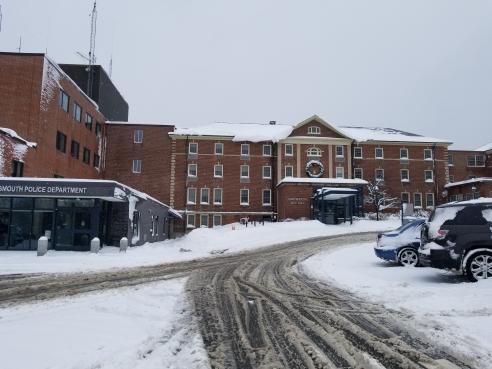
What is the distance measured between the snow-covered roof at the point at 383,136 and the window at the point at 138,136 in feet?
76.6

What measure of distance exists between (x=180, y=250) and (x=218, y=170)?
25536 mm

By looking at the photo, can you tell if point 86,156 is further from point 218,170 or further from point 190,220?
point 218,170

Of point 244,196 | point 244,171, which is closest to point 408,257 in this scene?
point 244,196

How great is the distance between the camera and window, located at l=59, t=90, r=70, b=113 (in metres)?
33.7

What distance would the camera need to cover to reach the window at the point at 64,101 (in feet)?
111

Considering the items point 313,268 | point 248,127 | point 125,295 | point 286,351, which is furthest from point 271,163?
point 286,351

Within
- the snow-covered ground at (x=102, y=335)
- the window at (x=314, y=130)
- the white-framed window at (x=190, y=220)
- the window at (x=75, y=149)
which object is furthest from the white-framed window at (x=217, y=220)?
the snow-covered ground at (x=102, y=335)

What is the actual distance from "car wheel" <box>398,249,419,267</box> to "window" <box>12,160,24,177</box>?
2356 cm

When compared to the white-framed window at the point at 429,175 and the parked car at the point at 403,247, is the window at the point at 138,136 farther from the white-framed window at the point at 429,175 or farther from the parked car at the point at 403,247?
the parked car at the point at 403,247

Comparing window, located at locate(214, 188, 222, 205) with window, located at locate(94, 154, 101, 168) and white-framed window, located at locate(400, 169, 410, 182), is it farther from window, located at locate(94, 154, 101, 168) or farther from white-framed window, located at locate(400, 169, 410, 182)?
white-framed window, located at locate(400, 169, 410, 182)

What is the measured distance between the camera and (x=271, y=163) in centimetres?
4981

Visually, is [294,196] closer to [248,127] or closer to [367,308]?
[248,127]

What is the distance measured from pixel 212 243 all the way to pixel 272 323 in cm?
2060

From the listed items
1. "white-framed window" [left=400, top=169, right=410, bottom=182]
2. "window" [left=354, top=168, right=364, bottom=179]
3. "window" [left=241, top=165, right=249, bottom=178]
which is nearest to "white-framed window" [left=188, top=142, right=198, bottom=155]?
"window" [left=241, top=165, right=249, bottom=178]
